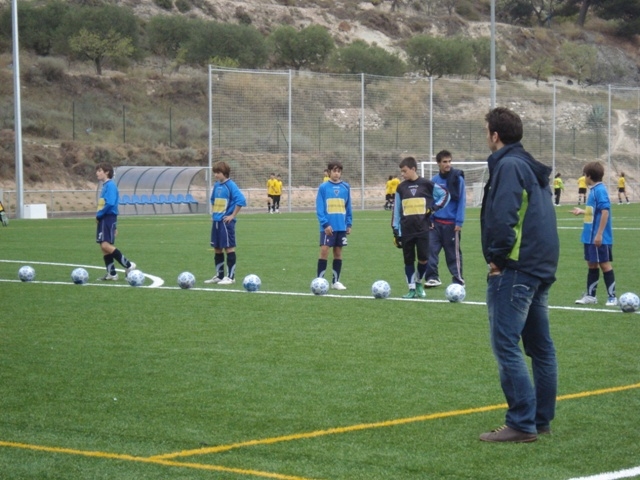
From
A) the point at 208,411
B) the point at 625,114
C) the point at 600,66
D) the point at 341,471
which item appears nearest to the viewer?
the point at 341,471

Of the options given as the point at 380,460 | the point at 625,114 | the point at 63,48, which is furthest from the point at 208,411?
the point at 63,48

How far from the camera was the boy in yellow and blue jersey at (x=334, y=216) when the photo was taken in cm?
1703

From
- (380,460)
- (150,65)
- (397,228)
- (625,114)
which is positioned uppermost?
(150,65)

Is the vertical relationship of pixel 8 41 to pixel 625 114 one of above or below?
above

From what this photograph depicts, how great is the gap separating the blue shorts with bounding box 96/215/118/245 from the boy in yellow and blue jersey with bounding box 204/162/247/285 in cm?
166

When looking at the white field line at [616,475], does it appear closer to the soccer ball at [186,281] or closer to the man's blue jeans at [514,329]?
the man's blue jeans at [514,329]

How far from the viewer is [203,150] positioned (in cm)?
6575

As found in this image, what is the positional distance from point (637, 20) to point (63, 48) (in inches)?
2270

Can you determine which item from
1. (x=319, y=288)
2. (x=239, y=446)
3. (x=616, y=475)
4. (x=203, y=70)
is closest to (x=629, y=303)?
(x=319, y=288)

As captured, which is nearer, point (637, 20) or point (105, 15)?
point (105, 15)

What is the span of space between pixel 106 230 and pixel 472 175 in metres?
39.3

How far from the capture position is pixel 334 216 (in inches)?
676

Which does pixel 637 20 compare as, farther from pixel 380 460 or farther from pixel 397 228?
pixel 380 460

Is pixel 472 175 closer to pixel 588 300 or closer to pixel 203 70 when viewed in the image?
pixel 203 70
